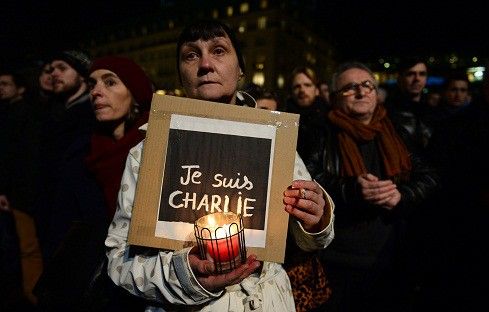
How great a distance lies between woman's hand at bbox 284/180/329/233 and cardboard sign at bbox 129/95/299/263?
0.04 meters

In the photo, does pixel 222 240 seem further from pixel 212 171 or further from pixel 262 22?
pixel 262 22

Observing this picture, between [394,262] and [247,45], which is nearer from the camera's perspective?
[394,262]

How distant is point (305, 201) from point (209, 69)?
28.8 inches

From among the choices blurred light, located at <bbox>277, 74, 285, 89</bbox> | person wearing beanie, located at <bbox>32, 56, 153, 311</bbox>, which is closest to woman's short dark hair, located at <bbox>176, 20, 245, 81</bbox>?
person wearing beanie, located at <bbox>32, 56, 153, 311</bbox>

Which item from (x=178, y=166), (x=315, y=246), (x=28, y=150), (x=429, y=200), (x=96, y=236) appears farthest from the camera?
(x=28, y=150)

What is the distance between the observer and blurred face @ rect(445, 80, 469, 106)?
19.2 ft

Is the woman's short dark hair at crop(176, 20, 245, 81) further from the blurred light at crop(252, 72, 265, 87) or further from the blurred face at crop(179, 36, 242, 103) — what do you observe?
the blurred light at crop(252, 72, 265, 87)

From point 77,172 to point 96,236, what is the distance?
532mm

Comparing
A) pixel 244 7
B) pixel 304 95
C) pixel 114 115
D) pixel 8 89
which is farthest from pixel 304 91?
pixel 244 7

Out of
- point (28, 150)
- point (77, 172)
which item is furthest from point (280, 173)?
point (28, 150)

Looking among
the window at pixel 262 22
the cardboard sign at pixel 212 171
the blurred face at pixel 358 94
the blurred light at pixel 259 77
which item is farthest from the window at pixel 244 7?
the cardboard sign at pixel 212 171

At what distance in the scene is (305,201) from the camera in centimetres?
139

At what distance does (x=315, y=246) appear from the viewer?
1.61 m

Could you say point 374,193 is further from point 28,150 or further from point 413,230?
point 28,150
